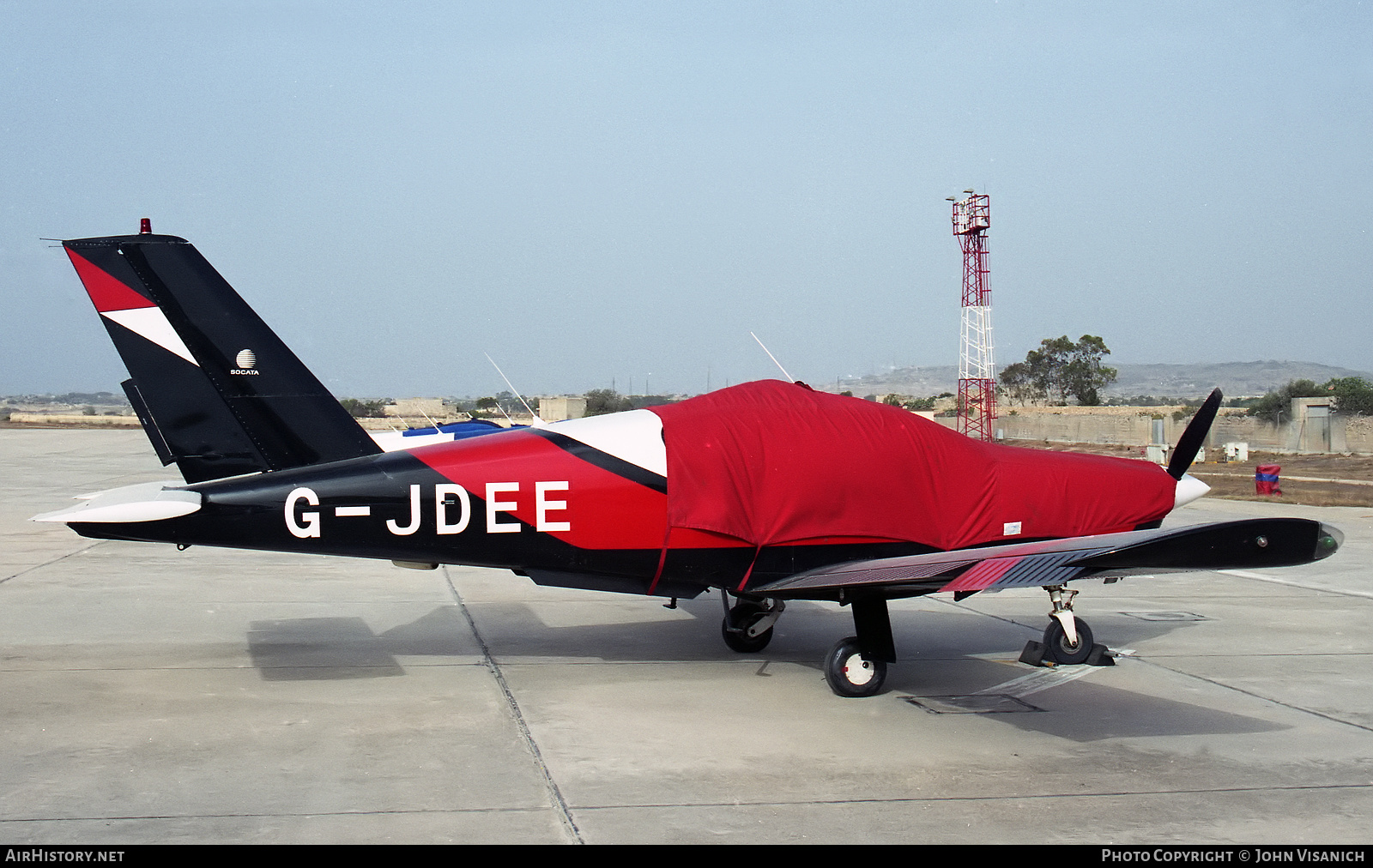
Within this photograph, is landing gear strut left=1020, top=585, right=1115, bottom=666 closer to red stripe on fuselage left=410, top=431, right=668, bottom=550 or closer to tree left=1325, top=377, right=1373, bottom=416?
red stripe on fuselage left=410, top=431, right=668, bottom=550

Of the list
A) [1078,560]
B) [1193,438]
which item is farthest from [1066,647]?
[1078,560]

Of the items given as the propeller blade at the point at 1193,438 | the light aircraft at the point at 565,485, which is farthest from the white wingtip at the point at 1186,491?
the light aircraft at the point at 565,485

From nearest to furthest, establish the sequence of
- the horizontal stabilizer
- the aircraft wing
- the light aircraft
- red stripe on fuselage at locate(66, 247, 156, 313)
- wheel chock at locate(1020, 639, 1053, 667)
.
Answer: the aircraft wing, the horizontal stabilizer, the light aircraft, red stripe on fuselage at locate(66, 247, 156, 313), wheel chock at locate(1020, 639, 1053, 667)

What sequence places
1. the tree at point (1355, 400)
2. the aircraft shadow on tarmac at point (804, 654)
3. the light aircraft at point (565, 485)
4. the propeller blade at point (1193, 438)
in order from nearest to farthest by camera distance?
1. the aircraft shadow on tarmac at point (804, 654)
2. the light aircraft at point (565, 485)
3. the propeller blade at point (1193, 438)
4. the tree at point (1355, 400)

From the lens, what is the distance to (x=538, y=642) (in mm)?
10328

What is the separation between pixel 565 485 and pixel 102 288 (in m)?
3.60

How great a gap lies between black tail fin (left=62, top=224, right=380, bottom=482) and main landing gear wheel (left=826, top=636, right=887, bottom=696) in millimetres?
3837

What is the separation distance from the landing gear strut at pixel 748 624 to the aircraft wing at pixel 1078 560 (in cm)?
129

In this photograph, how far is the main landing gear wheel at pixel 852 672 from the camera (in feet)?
27.4

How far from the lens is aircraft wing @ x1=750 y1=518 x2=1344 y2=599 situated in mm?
6281

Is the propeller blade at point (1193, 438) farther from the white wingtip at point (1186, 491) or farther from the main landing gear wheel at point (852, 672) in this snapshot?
the main landing gear wheel at point (852, 672)

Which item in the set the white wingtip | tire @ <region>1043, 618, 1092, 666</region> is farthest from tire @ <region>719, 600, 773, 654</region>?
the white wingtip

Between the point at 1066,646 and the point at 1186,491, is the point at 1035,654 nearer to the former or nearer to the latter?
the point at 1066,646

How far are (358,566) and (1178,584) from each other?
34.9ft
